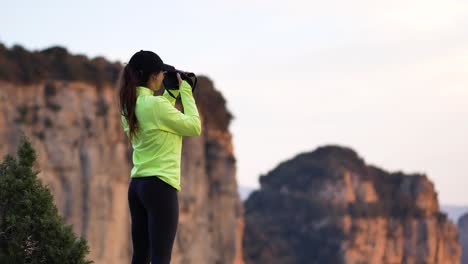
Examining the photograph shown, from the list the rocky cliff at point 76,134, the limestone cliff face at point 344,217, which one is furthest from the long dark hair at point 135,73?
the limestone cliff face at point 344,217

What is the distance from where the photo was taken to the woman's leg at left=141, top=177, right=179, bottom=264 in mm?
7938

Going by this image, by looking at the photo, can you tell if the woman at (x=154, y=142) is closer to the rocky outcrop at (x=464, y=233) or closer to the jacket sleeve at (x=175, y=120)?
the jacket sleeve at (x=175, y=120)

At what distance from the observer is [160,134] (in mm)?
8008

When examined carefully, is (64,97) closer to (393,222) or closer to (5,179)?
(5,179)

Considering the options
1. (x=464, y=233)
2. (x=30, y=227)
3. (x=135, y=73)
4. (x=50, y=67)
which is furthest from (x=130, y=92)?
(x=464, y=233)

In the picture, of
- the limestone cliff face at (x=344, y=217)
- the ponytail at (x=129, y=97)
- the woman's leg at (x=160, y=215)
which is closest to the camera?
the woman's leg at (x=160, y=215)

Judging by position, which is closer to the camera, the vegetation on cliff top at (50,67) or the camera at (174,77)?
the camera at (174,77)

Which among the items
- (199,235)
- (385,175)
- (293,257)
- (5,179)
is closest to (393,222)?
(293,257)

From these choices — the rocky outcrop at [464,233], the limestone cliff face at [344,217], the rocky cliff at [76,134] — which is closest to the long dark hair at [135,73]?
the rocky cliff at [76,134]

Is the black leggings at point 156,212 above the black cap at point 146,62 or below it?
below

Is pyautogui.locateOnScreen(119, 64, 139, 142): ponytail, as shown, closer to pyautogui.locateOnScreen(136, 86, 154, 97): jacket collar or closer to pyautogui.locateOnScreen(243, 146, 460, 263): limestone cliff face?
pyautogui.locateOnScreen(136, 86, 154, 97): jacket collar

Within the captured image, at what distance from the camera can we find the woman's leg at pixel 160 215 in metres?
7.94

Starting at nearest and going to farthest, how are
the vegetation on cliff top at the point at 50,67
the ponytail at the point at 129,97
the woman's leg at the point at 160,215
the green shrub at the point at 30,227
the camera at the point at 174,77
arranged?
1. the woman's leg at the point at 160,215
2. the ponytail at the point at 129,97
3. the camera at the point at 174,77
4. the green shrub at the point at 30,227
5. the vegetation on cliff top at the point at 50,67

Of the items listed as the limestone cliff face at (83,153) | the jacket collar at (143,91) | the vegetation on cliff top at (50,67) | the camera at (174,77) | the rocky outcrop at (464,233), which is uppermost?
the rocky outcrop at (464,233)
